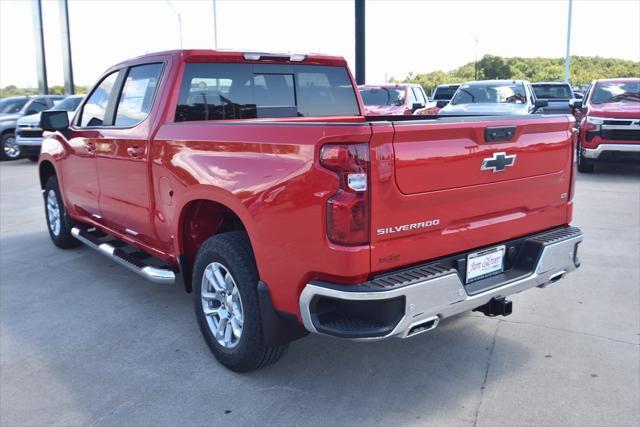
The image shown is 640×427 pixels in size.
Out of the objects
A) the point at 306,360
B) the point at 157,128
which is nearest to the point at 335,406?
the point at 306,360

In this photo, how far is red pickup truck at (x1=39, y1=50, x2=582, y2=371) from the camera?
282 cm

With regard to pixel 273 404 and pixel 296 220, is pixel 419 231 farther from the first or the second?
pixel 273 404

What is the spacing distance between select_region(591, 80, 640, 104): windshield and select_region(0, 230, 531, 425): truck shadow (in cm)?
943

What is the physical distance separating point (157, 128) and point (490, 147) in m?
2.27

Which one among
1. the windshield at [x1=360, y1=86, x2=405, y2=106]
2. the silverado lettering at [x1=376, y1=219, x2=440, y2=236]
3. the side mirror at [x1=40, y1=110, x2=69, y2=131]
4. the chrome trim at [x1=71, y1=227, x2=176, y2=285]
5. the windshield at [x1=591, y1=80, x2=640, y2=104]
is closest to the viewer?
the silverado lettering at [x1=376, y1=219, x2=440, y2=236]

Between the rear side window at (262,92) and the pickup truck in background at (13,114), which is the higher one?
the rear side window at (262,92)

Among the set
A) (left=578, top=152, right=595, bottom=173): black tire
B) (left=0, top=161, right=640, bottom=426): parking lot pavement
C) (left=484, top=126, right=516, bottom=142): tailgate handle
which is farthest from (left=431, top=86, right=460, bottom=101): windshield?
(left=484, top=126, right=516, bottom=142): tailgate handle

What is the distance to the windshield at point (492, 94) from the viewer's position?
48.2 feet

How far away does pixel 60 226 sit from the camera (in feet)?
21.9

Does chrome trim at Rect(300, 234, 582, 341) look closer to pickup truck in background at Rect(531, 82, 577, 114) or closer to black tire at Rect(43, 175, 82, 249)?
black tire at Rect(43, 175, 82, 249)

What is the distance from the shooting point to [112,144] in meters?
4.77

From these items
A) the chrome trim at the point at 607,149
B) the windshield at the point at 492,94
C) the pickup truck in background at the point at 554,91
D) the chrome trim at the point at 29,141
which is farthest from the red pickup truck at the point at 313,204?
the pickup truck in background at the point at 554,91

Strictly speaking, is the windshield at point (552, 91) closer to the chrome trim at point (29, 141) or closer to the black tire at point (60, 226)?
the chrome trim at point (29, 141)

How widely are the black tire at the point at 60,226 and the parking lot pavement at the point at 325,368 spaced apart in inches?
44.8
